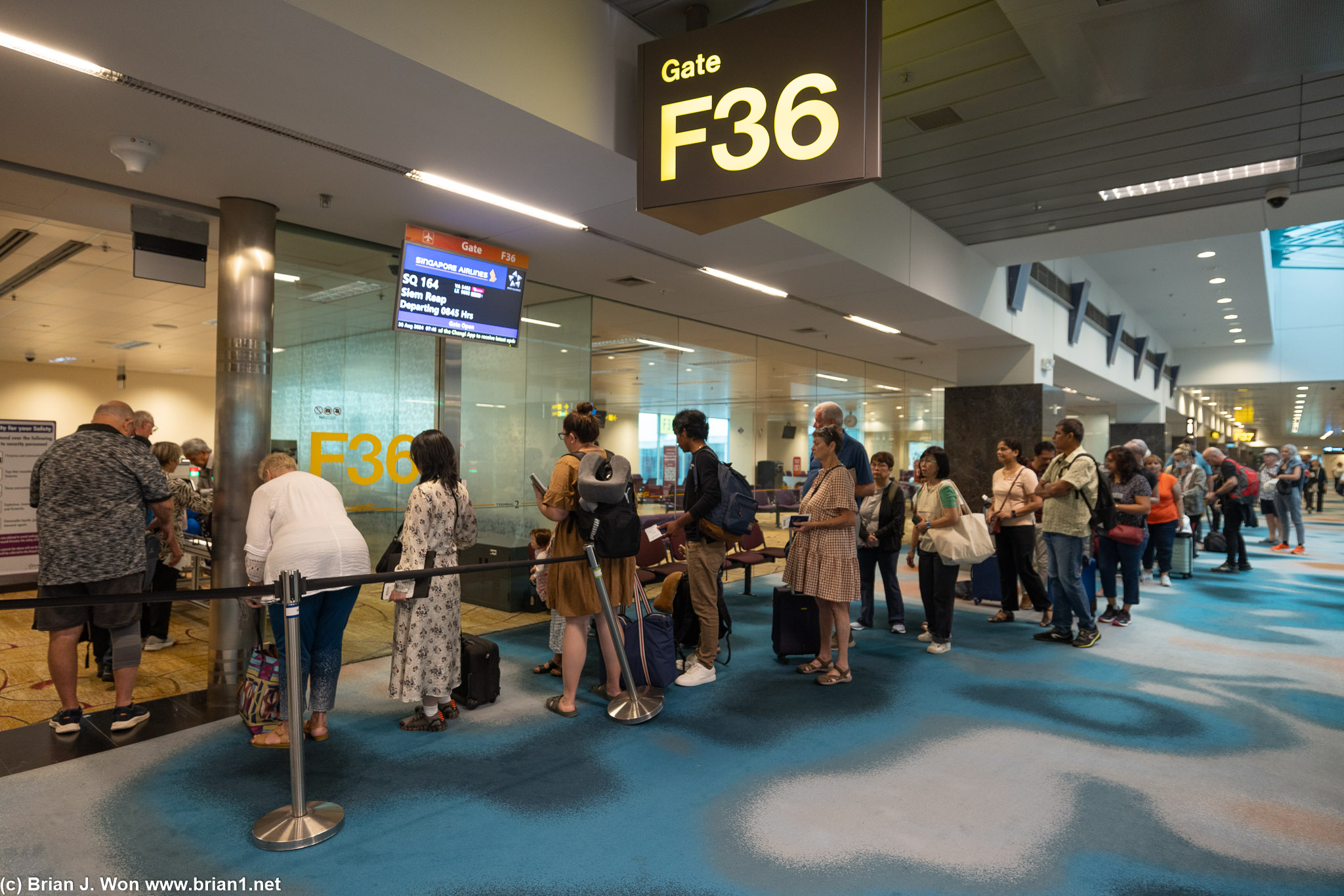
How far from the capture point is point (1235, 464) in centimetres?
1059

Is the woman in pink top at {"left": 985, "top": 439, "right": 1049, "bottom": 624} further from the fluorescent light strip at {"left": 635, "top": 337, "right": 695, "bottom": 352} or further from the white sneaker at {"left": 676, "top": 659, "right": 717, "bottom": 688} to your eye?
the fluorescent light strip at {"left": 635, "top": 337, "right": 695, "bottom": 352}

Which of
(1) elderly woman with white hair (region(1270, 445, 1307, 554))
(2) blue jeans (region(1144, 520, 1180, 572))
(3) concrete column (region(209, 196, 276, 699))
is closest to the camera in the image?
(3) concrete column (region(209, 196, 276, 699))

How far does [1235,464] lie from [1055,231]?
5755mm

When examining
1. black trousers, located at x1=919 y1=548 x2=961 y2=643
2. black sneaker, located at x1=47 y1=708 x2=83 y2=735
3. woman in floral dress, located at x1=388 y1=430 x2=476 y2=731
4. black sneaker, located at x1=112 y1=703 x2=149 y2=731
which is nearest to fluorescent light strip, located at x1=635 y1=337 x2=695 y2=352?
black trousers, located at x1=919 y1=548 x2=961 y2=643

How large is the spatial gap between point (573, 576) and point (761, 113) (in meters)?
2.64

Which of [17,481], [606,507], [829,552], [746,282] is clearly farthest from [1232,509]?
[17,481]

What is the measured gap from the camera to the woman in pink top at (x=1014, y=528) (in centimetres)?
642

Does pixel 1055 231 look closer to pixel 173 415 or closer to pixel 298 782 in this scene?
pixel 298 782

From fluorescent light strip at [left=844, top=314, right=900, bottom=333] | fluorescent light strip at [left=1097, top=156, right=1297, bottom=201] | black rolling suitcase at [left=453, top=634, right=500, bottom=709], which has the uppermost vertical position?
fluorescent light strip at [left=1097, top=156, right=1297, bottom=201]

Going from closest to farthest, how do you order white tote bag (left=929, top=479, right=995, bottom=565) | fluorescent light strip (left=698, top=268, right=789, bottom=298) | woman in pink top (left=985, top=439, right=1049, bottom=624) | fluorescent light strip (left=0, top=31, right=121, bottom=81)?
fluorescent light strip (left=0, top=31, right=121, bottom=81) → white tote bag (left=929, top=479, right=995, bottom=565) → woman in pink top (left=985, top=439, right=1049, bottom=624) → fluorescent light strip (left=698, top=268, right=789, bottom=298)

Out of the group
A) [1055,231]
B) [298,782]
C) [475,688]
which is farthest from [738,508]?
[1055,231]

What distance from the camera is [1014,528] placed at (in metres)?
6.66

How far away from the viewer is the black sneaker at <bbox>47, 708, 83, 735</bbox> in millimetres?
3853

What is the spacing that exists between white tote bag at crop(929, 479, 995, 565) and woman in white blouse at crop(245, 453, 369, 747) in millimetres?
4222
